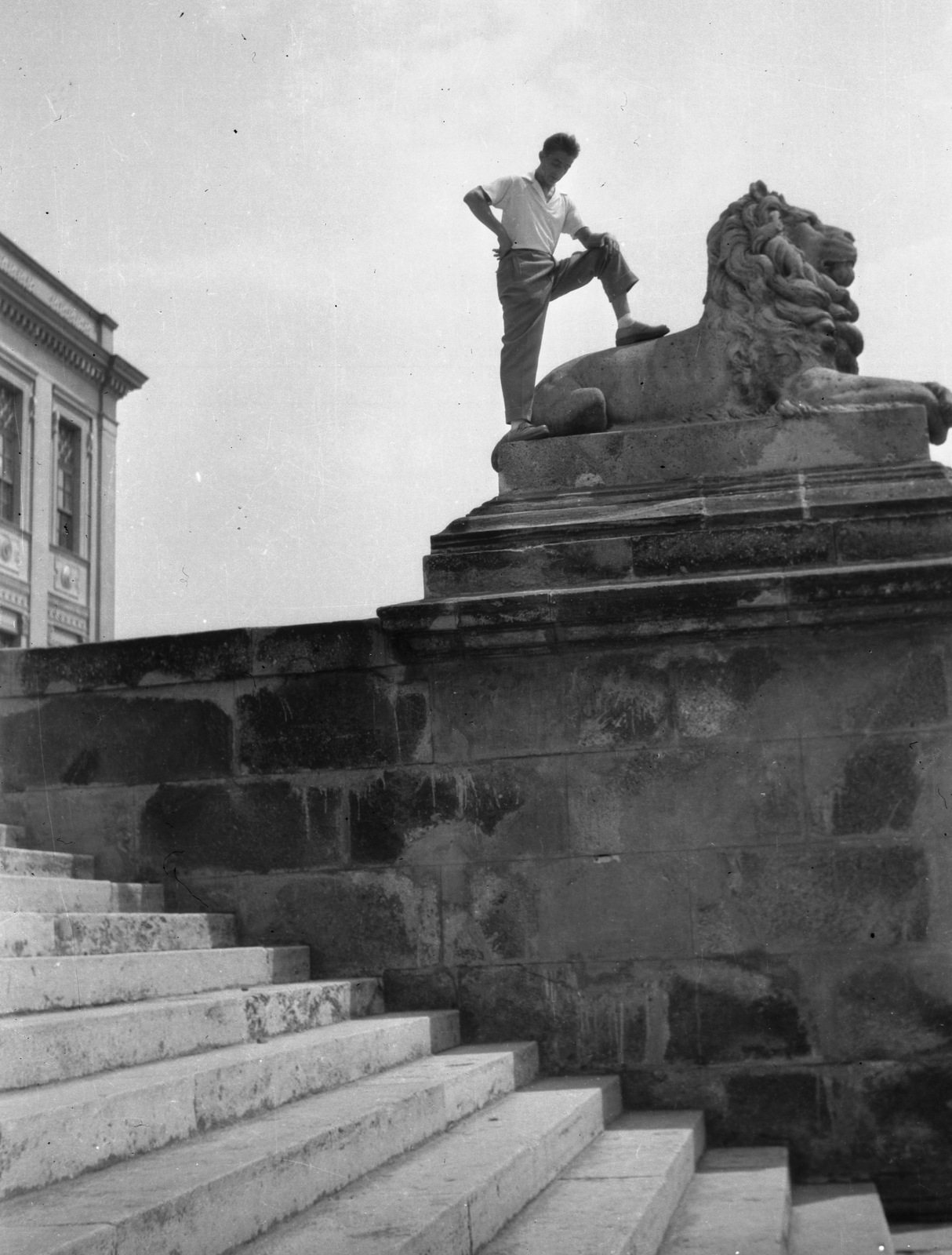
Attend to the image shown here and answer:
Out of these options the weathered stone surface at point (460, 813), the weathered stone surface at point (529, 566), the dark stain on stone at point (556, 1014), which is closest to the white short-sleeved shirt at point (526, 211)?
the weathered stone surface at point (529, 566)

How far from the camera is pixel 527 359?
297 inches

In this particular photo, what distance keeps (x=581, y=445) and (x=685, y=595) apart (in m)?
1.20

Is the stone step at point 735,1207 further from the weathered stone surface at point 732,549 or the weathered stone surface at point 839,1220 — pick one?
the weathered stone surface at point 732,549

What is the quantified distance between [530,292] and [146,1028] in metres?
4.61

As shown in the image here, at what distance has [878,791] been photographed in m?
6.07

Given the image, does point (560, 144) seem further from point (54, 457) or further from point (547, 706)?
point (54, 457)

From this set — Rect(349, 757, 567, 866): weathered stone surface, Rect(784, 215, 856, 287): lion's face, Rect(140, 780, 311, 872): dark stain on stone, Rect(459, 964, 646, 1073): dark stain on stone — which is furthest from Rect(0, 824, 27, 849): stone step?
Rect(784, 215, 856, 287): lion's face

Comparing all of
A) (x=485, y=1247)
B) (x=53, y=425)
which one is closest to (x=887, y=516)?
(x=485, y=1247)

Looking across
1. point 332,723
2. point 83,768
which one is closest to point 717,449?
point 332,723

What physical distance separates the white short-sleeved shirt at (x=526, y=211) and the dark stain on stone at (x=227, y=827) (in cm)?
295

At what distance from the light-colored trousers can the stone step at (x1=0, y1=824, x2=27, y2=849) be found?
2950 millimetres

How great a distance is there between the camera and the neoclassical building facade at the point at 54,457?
26.5 meters

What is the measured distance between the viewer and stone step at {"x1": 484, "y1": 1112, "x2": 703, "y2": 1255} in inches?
140

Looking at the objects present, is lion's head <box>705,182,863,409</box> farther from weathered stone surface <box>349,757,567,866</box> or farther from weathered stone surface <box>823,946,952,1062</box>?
weathered stone surface <box>823,946,952,1062</box>
